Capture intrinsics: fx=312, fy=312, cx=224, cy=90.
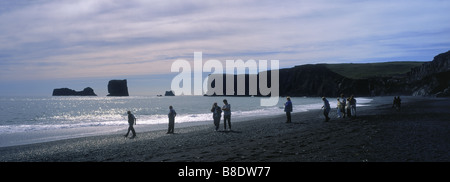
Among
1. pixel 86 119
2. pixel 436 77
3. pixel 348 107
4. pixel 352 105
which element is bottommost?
pixel 86 119

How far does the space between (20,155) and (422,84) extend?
311 feet

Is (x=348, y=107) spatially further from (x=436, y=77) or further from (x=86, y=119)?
(x=436, y=77)

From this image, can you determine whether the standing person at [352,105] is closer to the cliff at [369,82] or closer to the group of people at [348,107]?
the group of people at [348,107]

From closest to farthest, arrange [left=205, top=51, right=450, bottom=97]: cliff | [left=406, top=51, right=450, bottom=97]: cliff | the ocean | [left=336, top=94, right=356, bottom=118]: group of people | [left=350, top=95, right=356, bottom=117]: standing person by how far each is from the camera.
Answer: [left=350, top=95, right=356, bottom=117]: standing person → [left=336, top=94, right=356, bottom=118]: group of people → the ocean → [left=406, top=51, right=450, bottom=97]: cliff → [left=205, top=51, right=450, bottom=97]: cliff

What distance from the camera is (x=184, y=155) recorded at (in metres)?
11.2

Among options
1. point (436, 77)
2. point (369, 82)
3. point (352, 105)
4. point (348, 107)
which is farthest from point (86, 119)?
point (369, 82)

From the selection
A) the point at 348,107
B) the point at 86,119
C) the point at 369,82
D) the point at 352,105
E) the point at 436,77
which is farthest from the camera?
the point at 369,82

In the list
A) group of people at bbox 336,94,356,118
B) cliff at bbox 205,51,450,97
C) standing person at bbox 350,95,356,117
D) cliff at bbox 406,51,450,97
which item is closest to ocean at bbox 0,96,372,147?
group of people at bbox 336,94,356,118

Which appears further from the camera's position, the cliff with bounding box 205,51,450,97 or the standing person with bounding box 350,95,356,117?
the cliff with bounding box 205,51,450,97

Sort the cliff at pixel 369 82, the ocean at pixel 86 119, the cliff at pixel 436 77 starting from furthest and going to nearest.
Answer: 1. the cliff at pixel 369 82
2. the cliff at pixel 436 77
3. the ocean at pixel 86 119

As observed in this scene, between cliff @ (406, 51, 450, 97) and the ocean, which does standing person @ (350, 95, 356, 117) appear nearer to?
the ocean

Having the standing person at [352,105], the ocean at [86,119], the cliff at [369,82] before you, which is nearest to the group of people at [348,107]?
the standing person at [352,105]
